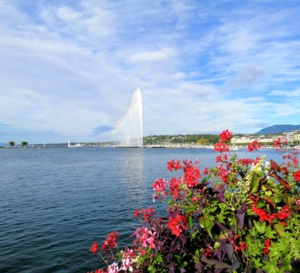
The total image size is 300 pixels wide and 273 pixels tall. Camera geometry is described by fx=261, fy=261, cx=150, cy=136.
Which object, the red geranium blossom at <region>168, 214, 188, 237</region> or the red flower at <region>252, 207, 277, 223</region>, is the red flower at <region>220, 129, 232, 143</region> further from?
the red geranium blossom at <region>168, 214, 188, 237</region>

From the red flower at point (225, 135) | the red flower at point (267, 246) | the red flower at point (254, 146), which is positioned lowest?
the red flower at point (267, 246)

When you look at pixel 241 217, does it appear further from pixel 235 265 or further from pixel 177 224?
pixel 177 224

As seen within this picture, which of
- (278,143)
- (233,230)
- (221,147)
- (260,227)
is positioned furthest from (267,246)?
(278,143)

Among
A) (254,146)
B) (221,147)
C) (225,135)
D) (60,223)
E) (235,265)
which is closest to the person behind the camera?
(235,265)

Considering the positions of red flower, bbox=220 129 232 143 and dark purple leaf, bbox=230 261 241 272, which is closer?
dark purple leaf, bbox=230 261 241 272

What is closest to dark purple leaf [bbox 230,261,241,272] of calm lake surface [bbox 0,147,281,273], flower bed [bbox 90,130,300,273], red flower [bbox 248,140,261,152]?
flower bed [bbox 90,130,300,273]

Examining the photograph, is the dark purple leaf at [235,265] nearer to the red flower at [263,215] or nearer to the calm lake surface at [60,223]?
the red flower at [263,215]

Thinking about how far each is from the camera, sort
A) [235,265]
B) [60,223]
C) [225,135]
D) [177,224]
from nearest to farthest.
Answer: [235,265] < [177,224] < [225,135] < [60,223]

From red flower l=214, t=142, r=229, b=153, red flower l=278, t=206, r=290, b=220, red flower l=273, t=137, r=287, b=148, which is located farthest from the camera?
red flower l=273, t=137, r=287, b=148

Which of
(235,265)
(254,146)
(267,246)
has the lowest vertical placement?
(235,265)

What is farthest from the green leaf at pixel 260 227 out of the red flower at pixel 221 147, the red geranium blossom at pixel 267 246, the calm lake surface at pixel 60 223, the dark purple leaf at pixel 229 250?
the calm lake surface at pixel 60 223

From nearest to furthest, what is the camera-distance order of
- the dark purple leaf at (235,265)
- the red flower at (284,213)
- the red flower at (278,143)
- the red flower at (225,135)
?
the dark purple leaf at (235,265)
the red flower at (284,213)
the red flower at (225,135)
the red flower at (278,143)

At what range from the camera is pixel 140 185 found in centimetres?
Answer: 3197

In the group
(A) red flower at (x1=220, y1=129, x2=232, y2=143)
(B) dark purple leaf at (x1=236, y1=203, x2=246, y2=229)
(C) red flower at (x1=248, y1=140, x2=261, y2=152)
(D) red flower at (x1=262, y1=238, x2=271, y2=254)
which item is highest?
(A) red flower at (x1=220, y1=129, x2=232, y2=143)
